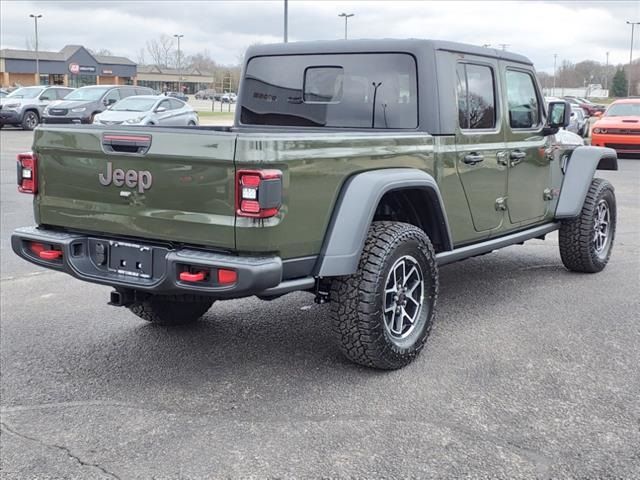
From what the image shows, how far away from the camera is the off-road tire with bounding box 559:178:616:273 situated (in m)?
6.40

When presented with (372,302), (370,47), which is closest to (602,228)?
(370,47)

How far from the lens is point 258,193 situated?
345 centimetres

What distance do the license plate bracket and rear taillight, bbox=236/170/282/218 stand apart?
0.60m

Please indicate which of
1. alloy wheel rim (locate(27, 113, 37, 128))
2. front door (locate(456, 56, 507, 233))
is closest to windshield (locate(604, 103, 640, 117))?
front door (locate(456, 56, 507, 233))

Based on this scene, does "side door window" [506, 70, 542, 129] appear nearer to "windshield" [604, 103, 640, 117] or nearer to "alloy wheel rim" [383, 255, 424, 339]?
"alloy wheel rim" [383, 255, 424, 339]

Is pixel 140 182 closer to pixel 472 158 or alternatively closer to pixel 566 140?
pixel 472 158

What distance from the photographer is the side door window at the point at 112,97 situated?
2491 centimetres

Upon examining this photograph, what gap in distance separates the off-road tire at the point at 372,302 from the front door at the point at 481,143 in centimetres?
85

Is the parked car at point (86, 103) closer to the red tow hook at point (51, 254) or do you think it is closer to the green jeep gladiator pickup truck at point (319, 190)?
the green jeep gladiator pickup truck at point (319, 190)

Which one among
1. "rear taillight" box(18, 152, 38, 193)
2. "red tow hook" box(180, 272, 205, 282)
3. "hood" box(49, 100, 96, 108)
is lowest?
"red tow hook" box(180, 272, 205, 282)

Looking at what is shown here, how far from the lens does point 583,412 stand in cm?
371

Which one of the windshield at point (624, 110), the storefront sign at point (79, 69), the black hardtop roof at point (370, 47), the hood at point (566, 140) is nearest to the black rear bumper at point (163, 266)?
the black hardtop roof at point (370, 47)

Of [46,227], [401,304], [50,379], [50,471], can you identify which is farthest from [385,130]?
[50,471]

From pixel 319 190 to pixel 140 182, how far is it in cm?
91
